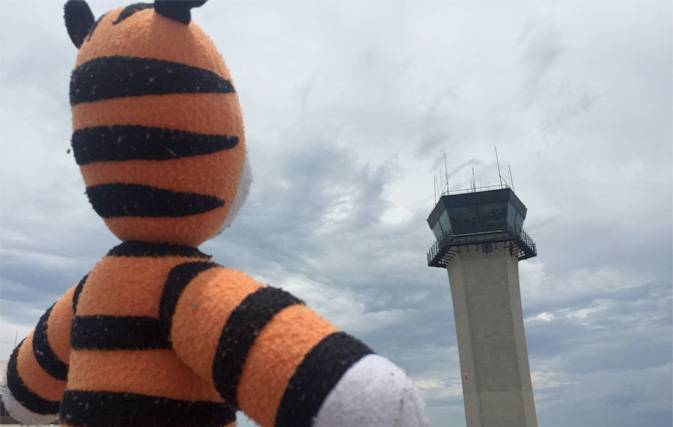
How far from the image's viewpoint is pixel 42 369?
3.00 metres

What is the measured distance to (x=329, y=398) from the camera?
5.24ft

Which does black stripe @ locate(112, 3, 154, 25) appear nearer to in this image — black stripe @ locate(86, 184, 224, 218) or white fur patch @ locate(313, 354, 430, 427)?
black stripe @ locate(86, 184, 224, 218)

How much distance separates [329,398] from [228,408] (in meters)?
0.92

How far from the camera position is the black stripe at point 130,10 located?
253 cm

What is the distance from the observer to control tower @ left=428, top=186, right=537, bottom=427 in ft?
77.4

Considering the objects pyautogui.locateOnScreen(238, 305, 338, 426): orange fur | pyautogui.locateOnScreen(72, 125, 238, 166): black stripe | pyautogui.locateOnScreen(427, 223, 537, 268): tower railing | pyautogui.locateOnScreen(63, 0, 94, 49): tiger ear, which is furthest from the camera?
pyautogui.locateOnScreen(427, 223, 537, 268): tower railing

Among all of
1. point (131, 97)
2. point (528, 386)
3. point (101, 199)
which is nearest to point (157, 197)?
point (101, 199)

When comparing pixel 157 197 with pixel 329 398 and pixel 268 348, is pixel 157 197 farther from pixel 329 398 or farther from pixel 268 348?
pixel 329 398

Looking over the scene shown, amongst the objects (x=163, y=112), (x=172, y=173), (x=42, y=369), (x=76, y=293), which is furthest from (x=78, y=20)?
(x=42, y=369)

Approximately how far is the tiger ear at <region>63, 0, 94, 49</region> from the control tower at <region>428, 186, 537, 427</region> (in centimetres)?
2355

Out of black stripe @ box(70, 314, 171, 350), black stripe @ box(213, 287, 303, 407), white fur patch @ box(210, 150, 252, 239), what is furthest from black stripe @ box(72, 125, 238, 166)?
black stripe @ box(213, 287, 303, 407)

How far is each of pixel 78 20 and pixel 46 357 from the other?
1903 millimetres

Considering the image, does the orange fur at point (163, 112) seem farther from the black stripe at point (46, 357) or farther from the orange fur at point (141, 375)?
the black stripe at point (46, 357)

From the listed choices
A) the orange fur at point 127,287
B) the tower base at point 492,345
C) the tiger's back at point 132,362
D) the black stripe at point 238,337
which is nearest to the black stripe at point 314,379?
the black stripe at point 238,337
